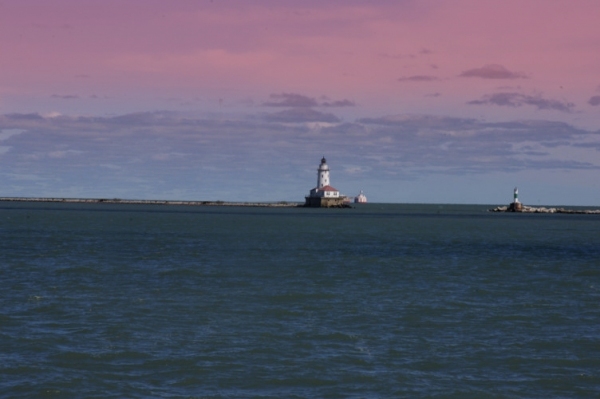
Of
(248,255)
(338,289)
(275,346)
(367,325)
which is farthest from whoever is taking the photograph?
(248,255)

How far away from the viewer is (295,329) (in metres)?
25.6

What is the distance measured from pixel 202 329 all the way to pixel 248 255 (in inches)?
1184

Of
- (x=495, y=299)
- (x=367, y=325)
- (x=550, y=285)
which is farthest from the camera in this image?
(x=550, y=285)

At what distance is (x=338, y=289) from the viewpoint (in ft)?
118

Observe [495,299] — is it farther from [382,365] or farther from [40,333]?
[40,333]

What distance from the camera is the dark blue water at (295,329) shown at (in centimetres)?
1914

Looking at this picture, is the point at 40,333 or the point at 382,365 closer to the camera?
the point at 382,365

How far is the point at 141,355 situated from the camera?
21469 mm

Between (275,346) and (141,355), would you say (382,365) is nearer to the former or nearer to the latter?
(275,346)

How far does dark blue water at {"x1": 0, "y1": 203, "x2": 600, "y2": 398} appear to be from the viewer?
19.1m

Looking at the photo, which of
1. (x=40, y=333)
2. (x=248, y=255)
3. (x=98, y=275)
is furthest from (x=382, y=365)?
(x=248, y=255)

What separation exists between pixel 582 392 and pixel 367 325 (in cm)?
883

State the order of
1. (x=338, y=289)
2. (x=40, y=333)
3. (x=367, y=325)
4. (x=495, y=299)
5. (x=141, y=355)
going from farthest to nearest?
(x=338, y=289) → (x=495, y=299) → (x=367, y=325) → (x=40, y=333) → (x=141, y=355)

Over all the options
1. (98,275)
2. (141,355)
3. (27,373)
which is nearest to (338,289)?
(98,275)
